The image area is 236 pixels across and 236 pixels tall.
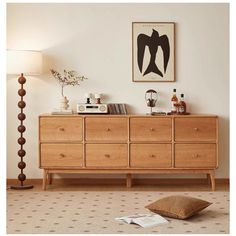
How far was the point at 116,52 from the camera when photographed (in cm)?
605

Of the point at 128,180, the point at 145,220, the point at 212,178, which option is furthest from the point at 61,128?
the point at 145,220

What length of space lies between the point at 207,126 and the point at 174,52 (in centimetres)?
99

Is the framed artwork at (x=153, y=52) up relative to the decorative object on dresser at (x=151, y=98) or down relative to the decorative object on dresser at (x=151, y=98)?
up

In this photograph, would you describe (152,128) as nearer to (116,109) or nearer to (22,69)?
(116,109)

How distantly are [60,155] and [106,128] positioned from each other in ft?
1.91

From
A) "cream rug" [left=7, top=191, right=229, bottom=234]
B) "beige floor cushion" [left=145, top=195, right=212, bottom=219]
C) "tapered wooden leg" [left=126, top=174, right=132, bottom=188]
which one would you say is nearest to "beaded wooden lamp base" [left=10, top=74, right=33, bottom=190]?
"cream rug" [left=7, top=191, right=229, bottom=234]

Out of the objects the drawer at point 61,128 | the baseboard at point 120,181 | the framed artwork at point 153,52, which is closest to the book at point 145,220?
the drawer at point 61,128

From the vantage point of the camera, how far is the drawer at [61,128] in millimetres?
5648

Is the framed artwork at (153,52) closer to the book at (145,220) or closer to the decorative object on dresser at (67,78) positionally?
the decorative object on dresser at (67,78)

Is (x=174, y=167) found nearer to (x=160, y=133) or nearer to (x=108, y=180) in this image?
(x=160, y=133)

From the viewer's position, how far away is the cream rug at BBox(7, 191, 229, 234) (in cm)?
397

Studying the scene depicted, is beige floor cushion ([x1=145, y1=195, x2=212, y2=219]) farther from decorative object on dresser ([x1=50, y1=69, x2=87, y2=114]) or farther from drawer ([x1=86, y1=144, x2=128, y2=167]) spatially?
decorative object on dresser ([x1=50, y1=69, x2=87, y2=114])

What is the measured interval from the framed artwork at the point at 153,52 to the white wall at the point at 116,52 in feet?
0.21

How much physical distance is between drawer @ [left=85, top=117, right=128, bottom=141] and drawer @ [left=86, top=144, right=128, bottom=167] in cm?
9
